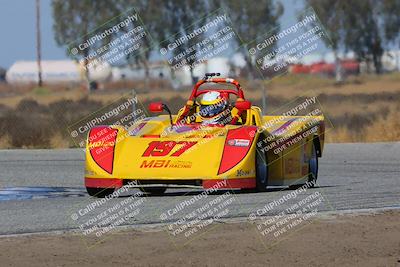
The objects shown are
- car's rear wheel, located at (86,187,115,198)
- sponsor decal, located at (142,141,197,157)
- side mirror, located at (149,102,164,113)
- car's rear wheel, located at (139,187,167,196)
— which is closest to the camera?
sponsor decal, located at (142,141,197,157)

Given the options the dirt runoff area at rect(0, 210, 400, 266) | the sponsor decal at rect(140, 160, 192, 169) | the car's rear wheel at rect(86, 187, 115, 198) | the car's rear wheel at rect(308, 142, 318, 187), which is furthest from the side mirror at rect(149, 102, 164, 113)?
the dirt runoff area at rect(0, 210, 400, 266)

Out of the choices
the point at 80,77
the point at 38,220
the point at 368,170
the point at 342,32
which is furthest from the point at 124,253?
the point at 342,32

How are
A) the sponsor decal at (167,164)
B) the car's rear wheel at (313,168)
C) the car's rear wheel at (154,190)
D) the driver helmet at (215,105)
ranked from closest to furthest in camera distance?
the sponsor decal at (167,164)
the car's rear wheel at (154,190)
the driver helmet at (215,105)
the car's rear wheel at (313,168)

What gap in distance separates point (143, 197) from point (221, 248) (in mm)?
4926

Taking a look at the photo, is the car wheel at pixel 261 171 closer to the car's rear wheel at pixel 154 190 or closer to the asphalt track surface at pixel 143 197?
the asphalt track surface at pixel 143 197

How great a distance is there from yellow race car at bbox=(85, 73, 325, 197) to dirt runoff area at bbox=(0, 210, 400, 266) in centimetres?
284

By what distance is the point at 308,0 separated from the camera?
210 ft

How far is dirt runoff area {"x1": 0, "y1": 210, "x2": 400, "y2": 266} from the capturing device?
959 centimetres

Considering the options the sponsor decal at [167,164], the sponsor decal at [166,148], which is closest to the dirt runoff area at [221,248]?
the sponsor decal at [167,164]

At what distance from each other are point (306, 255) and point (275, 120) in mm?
6877

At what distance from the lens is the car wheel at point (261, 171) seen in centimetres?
1492

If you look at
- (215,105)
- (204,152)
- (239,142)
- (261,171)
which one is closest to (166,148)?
(204,152)

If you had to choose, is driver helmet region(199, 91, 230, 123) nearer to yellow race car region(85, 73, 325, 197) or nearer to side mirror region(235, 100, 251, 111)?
yellow race car region(85, 73, 325, 197)

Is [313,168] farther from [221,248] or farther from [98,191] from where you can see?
[221,248]
